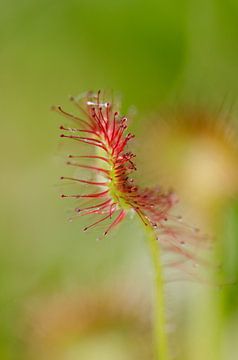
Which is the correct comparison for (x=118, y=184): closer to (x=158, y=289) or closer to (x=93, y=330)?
(x=158, y=289)

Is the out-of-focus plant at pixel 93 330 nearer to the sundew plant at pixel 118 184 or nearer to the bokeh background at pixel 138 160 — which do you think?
the bokeh background at pixel 138 160

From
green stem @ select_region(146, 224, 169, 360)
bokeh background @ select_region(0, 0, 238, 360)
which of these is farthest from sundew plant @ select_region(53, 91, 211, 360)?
bokeh background @ select_region(0, 0, 238, 360)

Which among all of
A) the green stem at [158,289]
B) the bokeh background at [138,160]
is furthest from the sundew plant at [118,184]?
the bokeh background at [138,160]

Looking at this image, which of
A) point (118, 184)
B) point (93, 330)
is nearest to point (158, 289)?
point (118, 184)

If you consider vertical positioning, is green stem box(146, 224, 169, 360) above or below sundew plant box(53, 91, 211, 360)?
below

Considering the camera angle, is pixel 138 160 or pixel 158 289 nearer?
pixel 158 289

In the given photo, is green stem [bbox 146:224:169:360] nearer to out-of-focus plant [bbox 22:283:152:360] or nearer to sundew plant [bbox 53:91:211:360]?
sundew plant [bbox 53:91:211:360]

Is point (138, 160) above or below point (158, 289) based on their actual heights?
above

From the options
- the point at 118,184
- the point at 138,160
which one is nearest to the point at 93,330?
→ the point at 138,160

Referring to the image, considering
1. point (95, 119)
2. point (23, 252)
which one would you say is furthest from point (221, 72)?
point (95, 119)

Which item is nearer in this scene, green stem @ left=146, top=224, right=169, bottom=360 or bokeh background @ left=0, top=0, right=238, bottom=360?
green stem @ left=146, top=224, right=169, bottom=360
